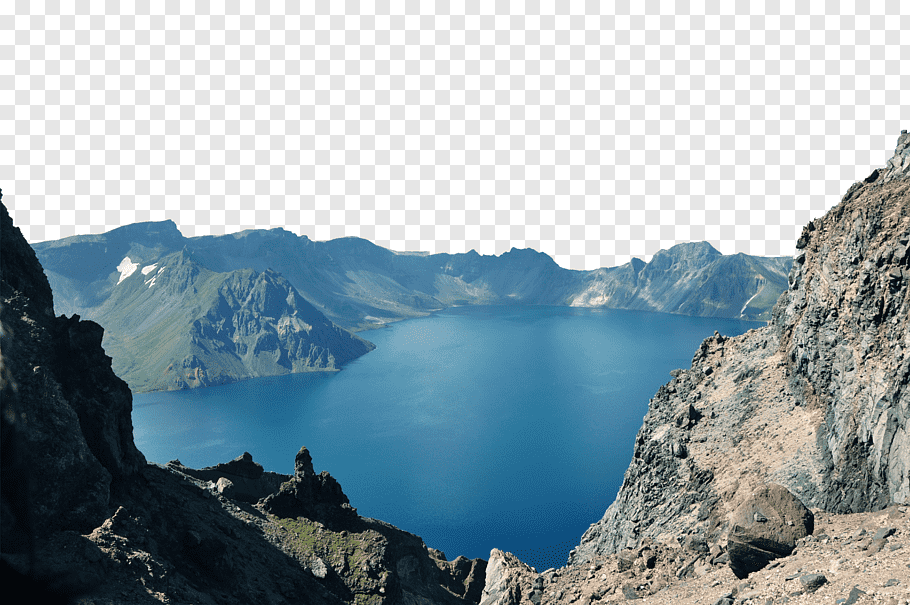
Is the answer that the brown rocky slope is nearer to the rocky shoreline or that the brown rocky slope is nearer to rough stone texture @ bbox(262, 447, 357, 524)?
the rocky shoreline

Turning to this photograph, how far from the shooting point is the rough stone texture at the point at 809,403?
95.7ft

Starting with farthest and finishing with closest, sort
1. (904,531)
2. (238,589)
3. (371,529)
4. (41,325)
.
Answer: (371,529) < (238,589) < (41,325) < (904,531)

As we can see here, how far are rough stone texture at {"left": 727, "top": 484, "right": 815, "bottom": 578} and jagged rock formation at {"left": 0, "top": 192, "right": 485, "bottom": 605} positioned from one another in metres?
25.0

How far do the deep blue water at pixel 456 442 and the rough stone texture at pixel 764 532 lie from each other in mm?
57033

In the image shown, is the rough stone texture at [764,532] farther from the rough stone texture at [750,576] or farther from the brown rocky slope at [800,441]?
the rough stone texture at [750,576]

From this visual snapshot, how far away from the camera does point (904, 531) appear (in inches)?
842

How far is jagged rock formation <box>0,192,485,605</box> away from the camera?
25.1 m

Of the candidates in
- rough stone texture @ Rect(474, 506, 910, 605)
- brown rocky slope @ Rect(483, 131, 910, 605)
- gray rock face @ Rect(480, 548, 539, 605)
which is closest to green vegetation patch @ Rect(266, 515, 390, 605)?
gray rock face @ Rect(480, 548, 539, 605)

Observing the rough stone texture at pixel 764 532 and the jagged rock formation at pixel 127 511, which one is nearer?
the rough stone texture at pixel 764 532

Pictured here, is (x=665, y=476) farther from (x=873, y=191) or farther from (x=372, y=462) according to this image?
(x=372, y=462)

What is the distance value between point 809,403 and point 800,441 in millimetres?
3467

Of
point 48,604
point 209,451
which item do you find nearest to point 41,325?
point 48,604

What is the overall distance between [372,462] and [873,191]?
106121 mm

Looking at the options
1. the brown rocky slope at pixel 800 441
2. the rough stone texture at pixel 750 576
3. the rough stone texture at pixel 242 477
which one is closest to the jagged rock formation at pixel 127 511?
the rough stone texture at pixel 242 477
